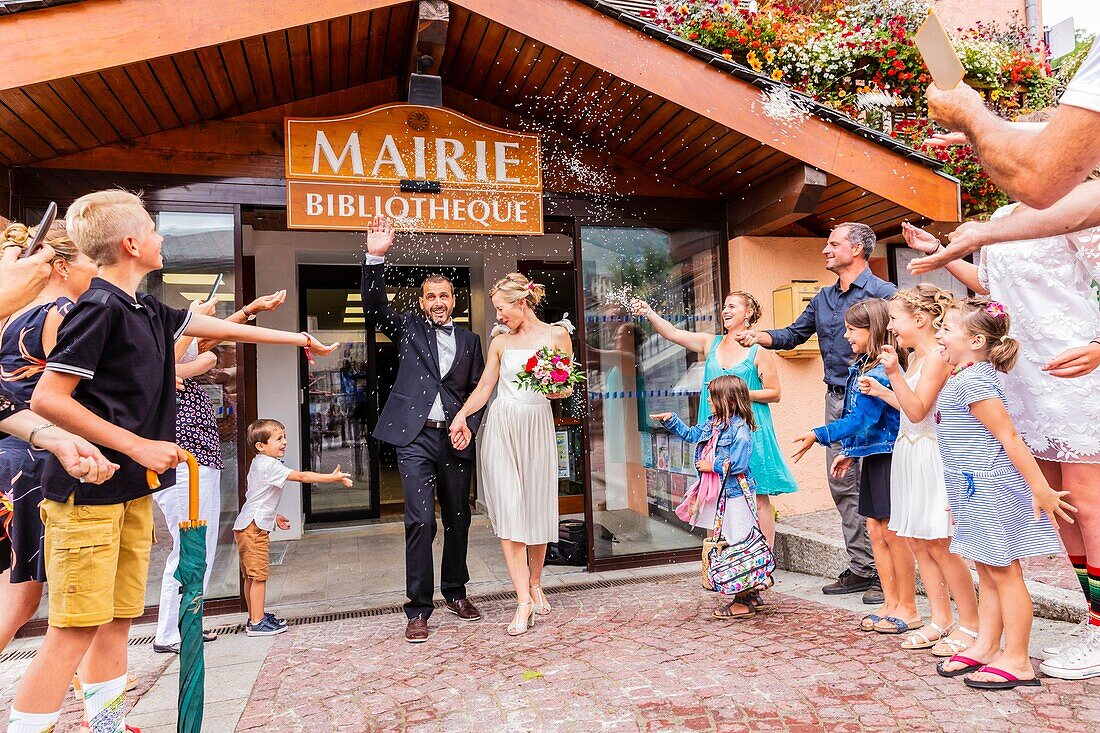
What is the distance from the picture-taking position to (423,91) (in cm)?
521

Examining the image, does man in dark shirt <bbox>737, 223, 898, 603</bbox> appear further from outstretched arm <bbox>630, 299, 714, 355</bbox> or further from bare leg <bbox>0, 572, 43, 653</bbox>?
bare leg <bbox>0, 572, 43, 653</bbox>

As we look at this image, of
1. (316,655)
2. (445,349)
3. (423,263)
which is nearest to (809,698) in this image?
(316,655)

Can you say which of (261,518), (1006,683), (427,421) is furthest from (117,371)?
(1006,683)

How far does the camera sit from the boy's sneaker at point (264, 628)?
15.0ft

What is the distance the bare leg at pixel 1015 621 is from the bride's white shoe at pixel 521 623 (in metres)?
2.42

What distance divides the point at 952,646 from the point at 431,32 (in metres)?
4.79

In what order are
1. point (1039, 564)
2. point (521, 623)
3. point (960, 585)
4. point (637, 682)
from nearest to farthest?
point (637, 682) → point (960, 585) → point (521, 623) → point (1039, 564)

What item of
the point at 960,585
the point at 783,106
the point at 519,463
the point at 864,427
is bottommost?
the point at 960,585

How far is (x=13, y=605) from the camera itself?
9.71 feet

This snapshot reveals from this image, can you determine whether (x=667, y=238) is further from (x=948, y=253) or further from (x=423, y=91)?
(x=948, y=253)

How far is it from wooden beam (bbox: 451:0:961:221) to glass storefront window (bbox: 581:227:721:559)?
1369mm

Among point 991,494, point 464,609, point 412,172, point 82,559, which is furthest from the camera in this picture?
point 412,172

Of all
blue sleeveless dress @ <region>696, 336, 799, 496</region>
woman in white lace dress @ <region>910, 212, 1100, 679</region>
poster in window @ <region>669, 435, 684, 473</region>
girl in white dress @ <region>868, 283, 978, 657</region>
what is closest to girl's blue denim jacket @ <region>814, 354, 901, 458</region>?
girl in white dress @ <region>868, 283, 978, 657</region>

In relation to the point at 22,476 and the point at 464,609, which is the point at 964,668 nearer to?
the point at 464,609
